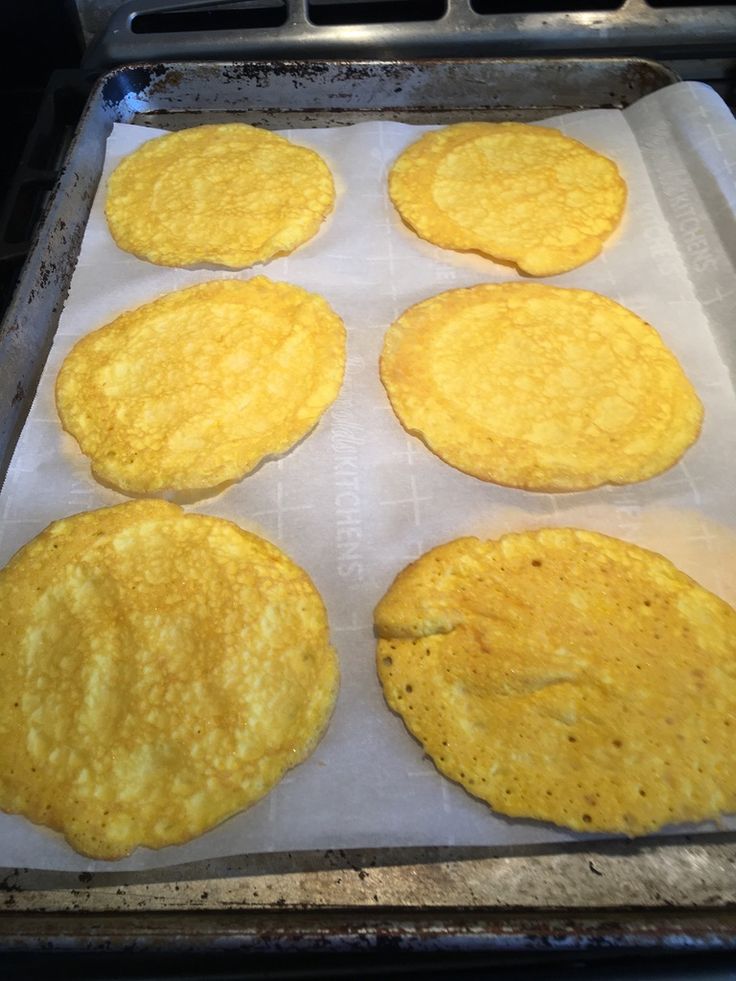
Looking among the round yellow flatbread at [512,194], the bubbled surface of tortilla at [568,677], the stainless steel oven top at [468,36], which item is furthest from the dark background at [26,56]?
the bubbled surface of tortilla at [568,677]

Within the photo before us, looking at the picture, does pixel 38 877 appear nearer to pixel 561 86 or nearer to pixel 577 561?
pixel 577 561

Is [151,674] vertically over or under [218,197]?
under

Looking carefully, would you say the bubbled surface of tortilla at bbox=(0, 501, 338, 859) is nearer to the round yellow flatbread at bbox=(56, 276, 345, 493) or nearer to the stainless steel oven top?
the round yellow flatbread at bbox=(56, 276, 345, 493)

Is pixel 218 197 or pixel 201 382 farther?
pixel 218 197

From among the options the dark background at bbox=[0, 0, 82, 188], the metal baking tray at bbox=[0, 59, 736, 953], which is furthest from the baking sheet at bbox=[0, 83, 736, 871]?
the dark background at bbox=[0, 0, 82, 188]

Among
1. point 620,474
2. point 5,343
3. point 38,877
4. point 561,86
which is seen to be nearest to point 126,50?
point 5,343

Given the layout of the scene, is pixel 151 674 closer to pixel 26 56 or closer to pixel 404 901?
pixel 404 901

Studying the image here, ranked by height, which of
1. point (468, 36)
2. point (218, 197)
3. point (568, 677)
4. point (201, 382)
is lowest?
point (568, 677)

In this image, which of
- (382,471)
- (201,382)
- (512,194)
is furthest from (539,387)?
(201,382)
